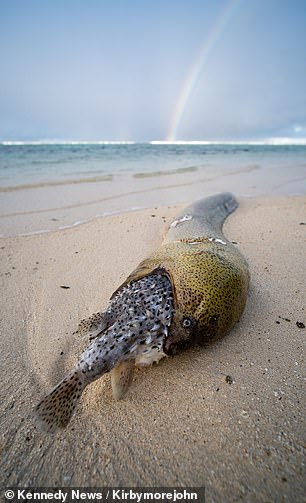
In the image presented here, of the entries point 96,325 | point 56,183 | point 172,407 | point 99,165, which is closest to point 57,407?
point 96,325

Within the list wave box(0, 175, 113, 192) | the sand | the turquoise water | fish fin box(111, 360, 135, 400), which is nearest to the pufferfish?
fish fin box(111, 360, 135, 400)

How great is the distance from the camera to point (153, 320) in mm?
1939

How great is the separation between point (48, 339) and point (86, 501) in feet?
4.07

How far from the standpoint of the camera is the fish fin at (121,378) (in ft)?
6.12

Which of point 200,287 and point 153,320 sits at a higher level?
point 200,287

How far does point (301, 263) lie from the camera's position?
3570mm

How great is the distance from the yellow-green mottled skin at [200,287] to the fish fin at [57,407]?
616 millimetres

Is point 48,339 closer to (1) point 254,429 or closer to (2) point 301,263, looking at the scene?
(1) point 254,429

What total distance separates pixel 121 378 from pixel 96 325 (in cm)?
42

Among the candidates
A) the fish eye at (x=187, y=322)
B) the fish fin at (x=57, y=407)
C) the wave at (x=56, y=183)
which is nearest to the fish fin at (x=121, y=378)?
the fish fin at (x=57, y=407)

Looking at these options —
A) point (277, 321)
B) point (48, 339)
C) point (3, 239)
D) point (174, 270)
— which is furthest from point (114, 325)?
point (3, 239)

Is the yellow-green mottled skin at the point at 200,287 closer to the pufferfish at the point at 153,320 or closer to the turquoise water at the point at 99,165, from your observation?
the pufferfish at the point at 153,320

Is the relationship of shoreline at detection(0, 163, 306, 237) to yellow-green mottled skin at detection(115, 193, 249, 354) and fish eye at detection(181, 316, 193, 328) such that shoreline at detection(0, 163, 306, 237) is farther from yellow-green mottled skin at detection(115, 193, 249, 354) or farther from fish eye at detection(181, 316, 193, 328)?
fish eye at detection(181, 316, 193, 328)

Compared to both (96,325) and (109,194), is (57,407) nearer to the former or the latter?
(96,325)
